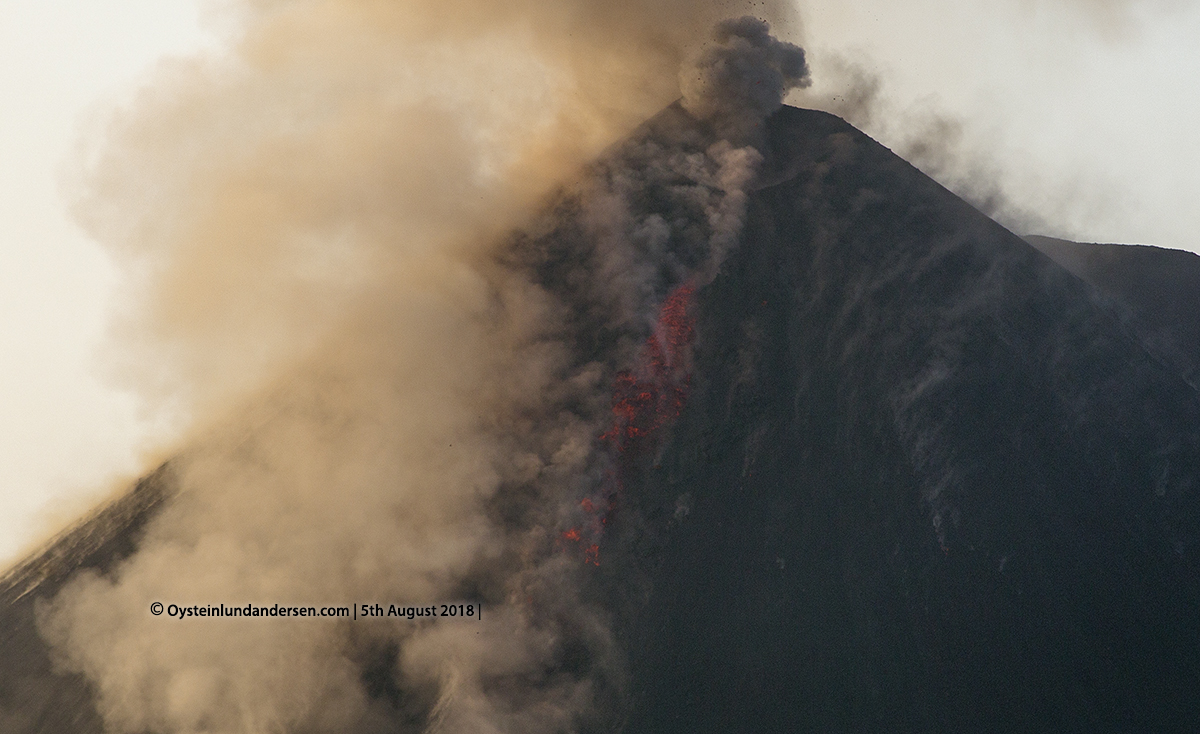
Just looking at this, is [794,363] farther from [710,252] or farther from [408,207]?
[408,207]

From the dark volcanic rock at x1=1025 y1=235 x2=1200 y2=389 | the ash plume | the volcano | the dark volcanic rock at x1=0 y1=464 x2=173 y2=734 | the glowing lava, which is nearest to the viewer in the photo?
the dark volcanic rock at x1=0 y1=464 x2=173 y2=734

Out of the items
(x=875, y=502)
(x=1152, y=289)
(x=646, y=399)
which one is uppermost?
(x=1152, y=289)

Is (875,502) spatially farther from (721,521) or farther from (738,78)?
(738,78)

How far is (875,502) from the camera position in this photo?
3522 centimetres

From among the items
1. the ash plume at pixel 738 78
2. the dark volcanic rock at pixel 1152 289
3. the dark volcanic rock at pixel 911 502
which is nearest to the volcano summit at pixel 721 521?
the dark volcanic rock at pixel 911 502

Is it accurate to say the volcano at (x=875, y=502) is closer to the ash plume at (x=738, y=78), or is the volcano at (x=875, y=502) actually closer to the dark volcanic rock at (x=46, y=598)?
the dark volcanic rock at (x=46, y=598)

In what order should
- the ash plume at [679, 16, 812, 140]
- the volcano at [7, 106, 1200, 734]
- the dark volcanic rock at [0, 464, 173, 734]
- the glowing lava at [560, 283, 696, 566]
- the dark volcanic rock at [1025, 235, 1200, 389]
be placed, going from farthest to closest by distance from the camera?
the ash plume at [679, 16, 812, 140] < the dark volcanic rock at [1025, 235, 1200, 389] < the glowing lava at [560, 283, 696, 566] < the volcano at [7, 106, 1200, 734] < the dark volcanic rock at [0, 464, 173, 734]

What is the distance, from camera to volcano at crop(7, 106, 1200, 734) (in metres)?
31.8

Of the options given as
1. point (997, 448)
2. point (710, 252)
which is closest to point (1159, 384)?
point (997, 448)

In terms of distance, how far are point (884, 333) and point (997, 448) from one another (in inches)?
286

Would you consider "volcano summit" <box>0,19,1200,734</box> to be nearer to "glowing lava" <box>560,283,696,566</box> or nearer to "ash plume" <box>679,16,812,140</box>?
"glowing lava" <box>560,283,696,566</box>

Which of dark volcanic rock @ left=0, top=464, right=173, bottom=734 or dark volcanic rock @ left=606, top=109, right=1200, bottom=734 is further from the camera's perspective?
dark volcanic rock @ left=606, top=109, right=1200, bottom=734

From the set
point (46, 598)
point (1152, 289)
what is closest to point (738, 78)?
point (1152, 289)

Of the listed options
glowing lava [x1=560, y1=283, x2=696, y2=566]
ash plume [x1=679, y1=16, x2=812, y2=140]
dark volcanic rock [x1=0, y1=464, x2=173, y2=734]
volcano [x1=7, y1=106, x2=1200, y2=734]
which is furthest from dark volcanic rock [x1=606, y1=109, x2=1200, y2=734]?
dark volcanic rock [x1=0, y1=464, x2=173, y2=734]
